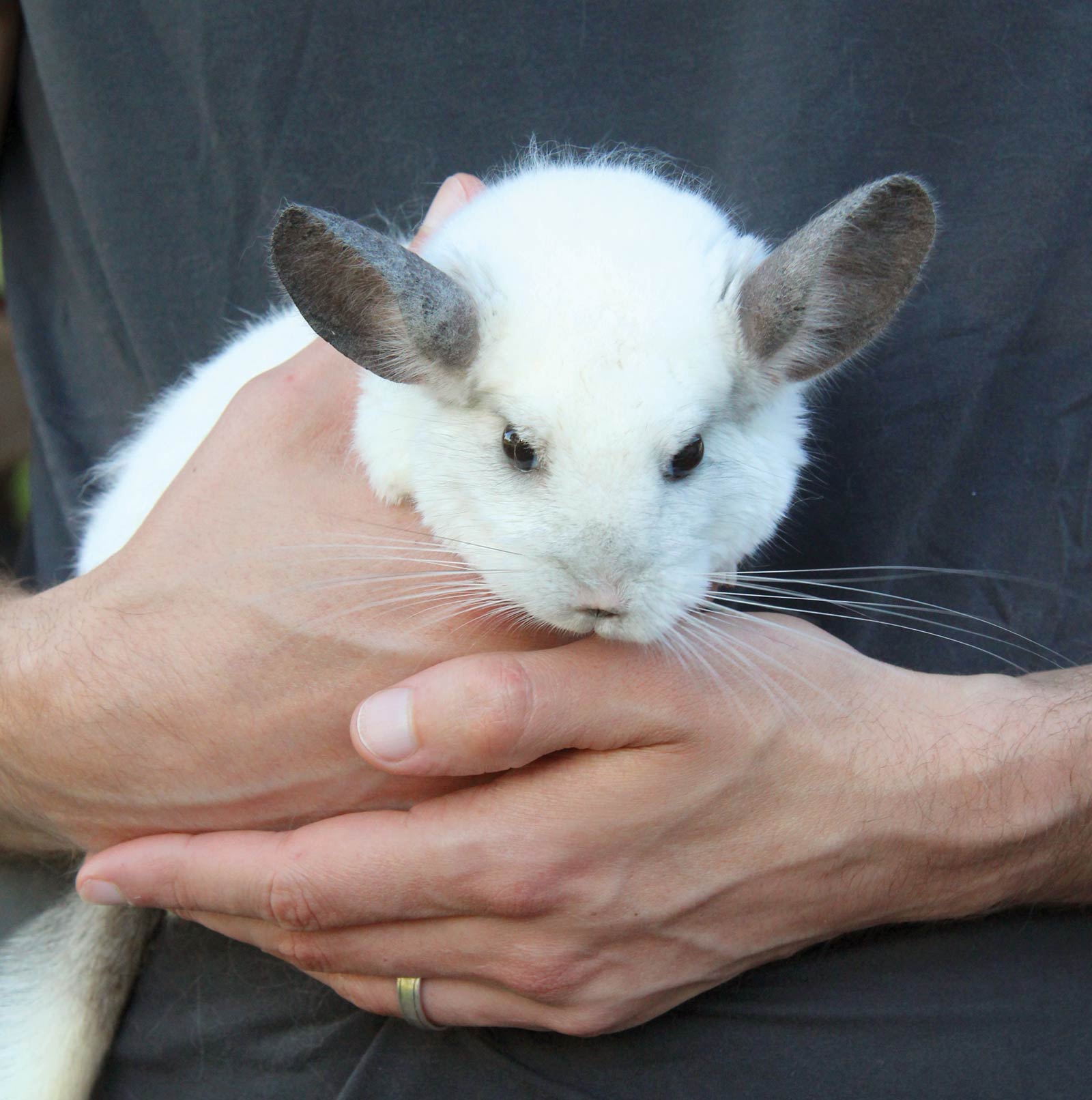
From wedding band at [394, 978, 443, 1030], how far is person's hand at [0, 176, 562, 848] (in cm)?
25

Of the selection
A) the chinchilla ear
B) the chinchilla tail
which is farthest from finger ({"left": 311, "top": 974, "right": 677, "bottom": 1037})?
the chinchilla ear

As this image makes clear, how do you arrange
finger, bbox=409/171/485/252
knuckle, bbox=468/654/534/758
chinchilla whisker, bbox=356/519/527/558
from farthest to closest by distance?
finger, bbox=409/171/485/252 → chinchilla whisker, bbox=356/519/527/558 → knuckle, bbox=468/654/534/758

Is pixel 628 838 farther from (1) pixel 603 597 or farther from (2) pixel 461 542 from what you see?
(2) pixel 461 542

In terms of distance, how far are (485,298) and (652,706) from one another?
616 millimetres

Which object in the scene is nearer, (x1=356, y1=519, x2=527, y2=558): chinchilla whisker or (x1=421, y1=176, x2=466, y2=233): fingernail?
(x1=356, y1=519, x2=527, y2=558): chinchilla whisker

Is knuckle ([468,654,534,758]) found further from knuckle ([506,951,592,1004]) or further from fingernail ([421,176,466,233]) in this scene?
fingernail ([421,176,466,233])

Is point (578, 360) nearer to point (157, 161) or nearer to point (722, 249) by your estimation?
point (722, 249)

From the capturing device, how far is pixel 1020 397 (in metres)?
1.78

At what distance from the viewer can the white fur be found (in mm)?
1379

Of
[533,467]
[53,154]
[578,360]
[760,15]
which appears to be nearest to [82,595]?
[533,467]

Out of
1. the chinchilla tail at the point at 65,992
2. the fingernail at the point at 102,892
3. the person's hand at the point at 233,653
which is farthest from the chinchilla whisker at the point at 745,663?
the chinchilla tail at the point at 65,992

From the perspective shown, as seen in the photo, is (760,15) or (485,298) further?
(760,15)

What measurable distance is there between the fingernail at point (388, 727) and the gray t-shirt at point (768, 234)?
1.71 feet

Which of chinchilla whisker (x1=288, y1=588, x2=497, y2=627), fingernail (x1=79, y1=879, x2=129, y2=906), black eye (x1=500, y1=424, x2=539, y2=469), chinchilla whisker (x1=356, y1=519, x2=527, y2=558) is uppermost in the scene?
black eye (x1=500, y1=424, x2=539, y2=469)
